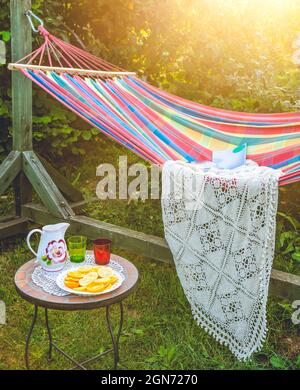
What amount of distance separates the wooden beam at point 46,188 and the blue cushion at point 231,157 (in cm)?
77

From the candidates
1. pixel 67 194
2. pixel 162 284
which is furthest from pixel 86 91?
pixel 162 284

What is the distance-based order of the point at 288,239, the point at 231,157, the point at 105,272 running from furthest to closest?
the point at 288,239 → the point at 231,157 → the point at 105,272

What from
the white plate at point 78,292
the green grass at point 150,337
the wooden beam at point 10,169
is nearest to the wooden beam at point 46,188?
the wooden beam at point 10,169

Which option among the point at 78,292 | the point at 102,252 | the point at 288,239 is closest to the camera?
the point at 78,292

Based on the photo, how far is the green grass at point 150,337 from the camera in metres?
2.09

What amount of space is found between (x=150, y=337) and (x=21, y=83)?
4.57 feet

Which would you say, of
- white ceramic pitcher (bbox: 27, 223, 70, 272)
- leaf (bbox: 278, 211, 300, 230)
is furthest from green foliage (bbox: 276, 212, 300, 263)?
white ceramic pitcher (bbox: 27, 223, 70, 272)

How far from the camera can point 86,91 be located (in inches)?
100

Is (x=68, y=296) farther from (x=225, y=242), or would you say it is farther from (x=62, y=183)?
(x=62, y=183)

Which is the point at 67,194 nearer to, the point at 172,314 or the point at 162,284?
the point at 162,284

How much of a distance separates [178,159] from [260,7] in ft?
5.10

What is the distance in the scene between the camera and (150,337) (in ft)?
7.37

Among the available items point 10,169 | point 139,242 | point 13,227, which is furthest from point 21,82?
point 139,242

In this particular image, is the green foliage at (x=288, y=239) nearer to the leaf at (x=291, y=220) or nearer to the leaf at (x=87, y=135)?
the leaf at (x=291, y=220)
